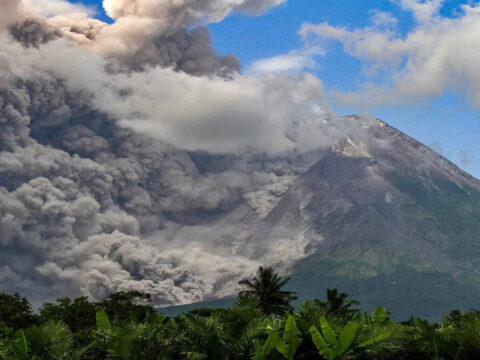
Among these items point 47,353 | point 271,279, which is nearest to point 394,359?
point 47,353

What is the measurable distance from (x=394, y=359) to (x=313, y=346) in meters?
3.58

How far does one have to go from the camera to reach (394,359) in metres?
20.1

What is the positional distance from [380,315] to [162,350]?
867 cm

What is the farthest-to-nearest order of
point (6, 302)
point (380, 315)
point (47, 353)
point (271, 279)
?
1. point (6, 302)
2. point (271, 279)
3. point (380, 315)
4. point (47, 353)

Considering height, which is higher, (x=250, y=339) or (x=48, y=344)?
(x=250, y=339)

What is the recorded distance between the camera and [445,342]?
19.1 metres

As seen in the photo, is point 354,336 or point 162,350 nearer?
point 354,336

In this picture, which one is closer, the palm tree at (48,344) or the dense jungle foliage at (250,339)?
the dense jungle foliage at (250,339)

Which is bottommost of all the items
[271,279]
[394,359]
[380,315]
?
[394,359]

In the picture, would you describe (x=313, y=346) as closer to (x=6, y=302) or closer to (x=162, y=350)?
(x=162, y=350)

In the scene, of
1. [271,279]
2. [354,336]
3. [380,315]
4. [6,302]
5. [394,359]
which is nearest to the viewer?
[354,336]

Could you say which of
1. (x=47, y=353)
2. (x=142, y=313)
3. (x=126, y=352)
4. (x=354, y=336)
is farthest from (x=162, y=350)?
(x=142, y=313)

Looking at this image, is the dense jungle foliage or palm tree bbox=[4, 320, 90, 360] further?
palm tree bbox=[4, 320, 90, 360]

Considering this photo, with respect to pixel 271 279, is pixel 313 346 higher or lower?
lower
